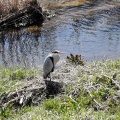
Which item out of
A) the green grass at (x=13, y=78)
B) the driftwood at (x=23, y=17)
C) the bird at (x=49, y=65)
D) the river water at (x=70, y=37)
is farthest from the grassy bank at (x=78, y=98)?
the driftwood at (x=23, y=17)

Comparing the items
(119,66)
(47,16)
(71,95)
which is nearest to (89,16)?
(47,16)

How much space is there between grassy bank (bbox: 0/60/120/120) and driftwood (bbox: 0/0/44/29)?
7.45 m

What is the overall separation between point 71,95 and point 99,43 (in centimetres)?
599

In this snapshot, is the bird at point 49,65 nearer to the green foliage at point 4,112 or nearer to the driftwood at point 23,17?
the green foliage at point 4,112

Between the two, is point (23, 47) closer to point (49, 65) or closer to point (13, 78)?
point (13, 78)

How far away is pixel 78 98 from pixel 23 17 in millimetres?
9101

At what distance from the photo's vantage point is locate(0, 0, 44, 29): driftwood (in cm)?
1421

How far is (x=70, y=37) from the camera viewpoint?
12.8 m

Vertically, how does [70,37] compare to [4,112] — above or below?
below

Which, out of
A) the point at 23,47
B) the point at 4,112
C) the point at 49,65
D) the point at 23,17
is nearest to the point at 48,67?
the point at 49,65

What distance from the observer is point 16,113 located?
19.4ft

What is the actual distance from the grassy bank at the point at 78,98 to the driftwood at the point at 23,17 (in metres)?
7.45

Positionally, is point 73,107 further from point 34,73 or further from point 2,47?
point 2,47

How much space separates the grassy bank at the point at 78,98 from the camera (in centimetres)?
546
